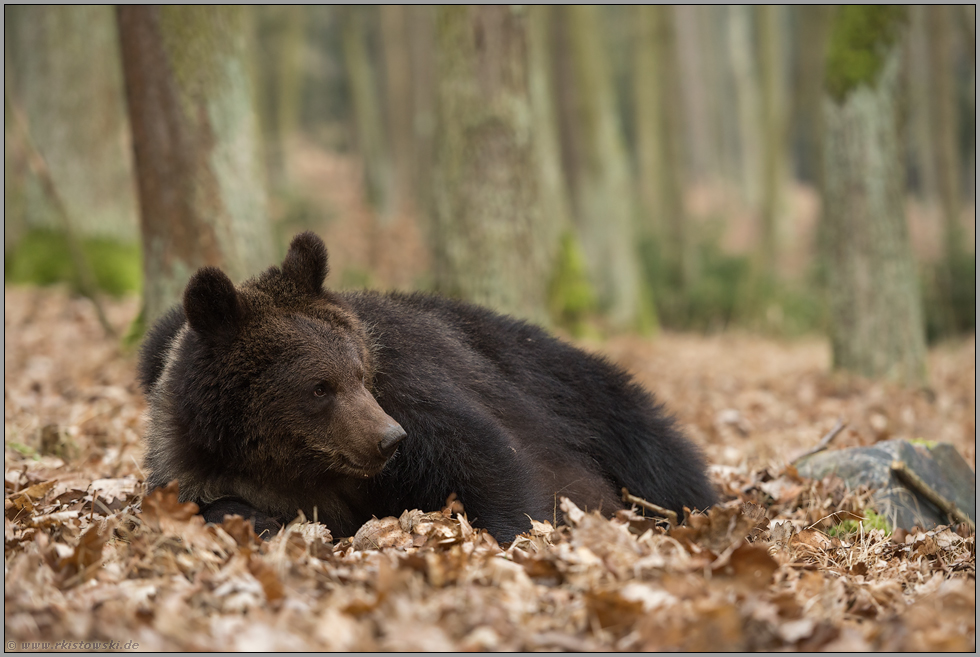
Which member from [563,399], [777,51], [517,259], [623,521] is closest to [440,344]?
[563,399]

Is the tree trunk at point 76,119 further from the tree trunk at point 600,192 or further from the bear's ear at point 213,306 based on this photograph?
the bear's ear at point 213,306

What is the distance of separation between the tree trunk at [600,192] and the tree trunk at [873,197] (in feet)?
23.0

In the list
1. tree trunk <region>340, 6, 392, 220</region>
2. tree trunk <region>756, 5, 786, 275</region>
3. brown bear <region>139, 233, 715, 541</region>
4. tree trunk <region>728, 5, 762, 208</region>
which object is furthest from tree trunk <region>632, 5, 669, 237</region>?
brown bear <region>139, 233, 715, 541</region>

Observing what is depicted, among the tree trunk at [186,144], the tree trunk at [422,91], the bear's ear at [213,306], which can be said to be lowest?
the bear's ear at [213,306]

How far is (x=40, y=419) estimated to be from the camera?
6.46 m

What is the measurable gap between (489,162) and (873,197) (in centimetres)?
442

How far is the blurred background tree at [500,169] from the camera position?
723 cm

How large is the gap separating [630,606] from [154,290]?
5806 mm

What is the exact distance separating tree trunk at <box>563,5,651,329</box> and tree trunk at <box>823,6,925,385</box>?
701 cm

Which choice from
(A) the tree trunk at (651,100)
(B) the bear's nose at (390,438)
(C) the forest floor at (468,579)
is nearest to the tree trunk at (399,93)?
(A) the tree trunk at (651,100)

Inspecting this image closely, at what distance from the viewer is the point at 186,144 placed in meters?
7.04

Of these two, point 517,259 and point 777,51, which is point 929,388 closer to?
point 517,259

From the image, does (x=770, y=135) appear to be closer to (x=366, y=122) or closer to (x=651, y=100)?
(x=651, y=100)

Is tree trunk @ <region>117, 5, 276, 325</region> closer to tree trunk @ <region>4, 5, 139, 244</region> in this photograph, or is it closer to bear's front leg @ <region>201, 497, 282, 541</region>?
bear's front leg @ <region>201, 497, 282, 541</region>
